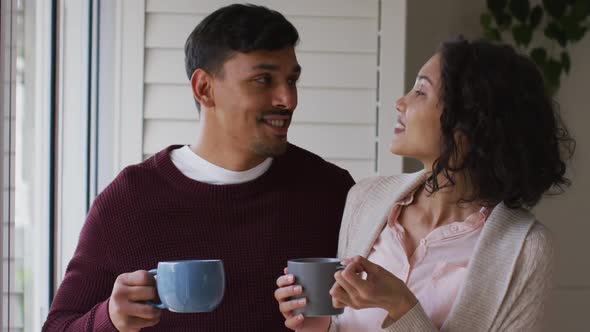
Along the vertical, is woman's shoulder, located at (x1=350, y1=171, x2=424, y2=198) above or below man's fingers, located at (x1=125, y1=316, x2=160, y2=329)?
above

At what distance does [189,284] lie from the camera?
1.34 metres

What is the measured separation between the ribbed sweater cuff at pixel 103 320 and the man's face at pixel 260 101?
1.47 ft

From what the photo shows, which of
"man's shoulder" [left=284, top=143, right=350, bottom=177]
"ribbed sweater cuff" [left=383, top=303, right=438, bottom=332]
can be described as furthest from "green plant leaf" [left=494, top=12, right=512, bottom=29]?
"ribbed sweater cuff" [left=383, top=303, right=438, bottom=332]

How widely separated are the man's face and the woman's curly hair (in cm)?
35

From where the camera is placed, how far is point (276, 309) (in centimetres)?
171

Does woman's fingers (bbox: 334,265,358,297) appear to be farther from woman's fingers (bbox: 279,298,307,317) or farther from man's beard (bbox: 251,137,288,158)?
man's beard (bbox: 251,137,288,158)

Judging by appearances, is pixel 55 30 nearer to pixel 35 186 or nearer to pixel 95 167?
pixel 35 186

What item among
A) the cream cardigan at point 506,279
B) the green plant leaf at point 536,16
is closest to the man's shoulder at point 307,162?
the cream cardigan at point 506,279

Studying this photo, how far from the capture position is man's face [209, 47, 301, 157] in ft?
5.82

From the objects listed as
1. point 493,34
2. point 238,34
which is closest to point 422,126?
point 238,34

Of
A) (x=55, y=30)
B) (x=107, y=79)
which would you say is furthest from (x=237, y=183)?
(x=107, y=79)

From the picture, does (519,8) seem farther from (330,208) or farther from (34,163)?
(34,163)

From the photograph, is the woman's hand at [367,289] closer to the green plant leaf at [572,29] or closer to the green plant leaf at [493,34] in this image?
the green plant leaf at [493,34]

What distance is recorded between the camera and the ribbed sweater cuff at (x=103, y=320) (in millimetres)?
1511
